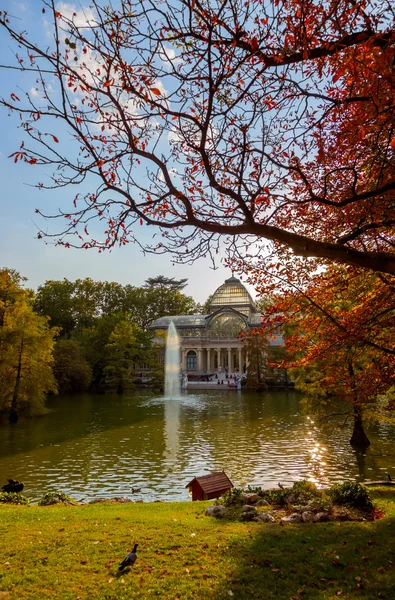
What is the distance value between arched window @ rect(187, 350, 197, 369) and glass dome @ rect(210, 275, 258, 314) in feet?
26.5

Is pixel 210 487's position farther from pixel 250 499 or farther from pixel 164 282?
pixel 164 282

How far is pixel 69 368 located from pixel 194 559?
135 feet

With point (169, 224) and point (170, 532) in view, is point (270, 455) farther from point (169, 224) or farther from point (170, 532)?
point (169, 224)

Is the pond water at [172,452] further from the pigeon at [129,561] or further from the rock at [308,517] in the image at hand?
the pigeon at [129,561]

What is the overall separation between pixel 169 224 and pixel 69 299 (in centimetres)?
6205

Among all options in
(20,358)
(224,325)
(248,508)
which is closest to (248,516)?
(248,508)

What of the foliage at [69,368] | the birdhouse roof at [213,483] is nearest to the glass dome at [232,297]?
the foliage at [69,368]

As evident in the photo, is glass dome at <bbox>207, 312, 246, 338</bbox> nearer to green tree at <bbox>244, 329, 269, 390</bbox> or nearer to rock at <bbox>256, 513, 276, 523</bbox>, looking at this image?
green tree at <bbox>244, 329, 269, 390</bbox>

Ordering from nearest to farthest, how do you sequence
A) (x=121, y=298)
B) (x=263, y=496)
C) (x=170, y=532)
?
(x=170, y=532)
(x=263, y=496)
(x=121, y=298)

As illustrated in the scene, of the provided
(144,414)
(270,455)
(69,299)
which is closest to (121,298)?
(69,299)

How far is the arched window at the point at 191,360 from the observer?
68750 mm

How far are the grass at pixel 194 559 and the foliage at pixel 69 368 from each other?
125 feet

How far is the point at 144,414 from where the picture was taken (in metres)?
28.4

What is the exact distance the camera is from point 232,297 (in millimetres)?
72438
